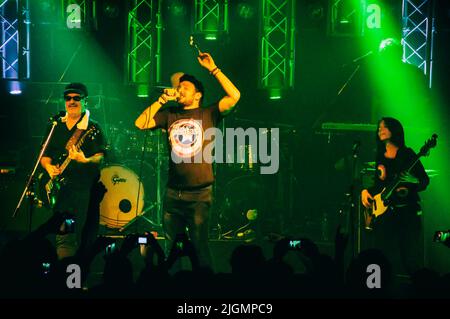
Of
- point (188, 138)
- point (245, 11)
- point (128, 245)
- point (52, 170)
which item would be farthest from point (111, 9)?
point (128, 245)

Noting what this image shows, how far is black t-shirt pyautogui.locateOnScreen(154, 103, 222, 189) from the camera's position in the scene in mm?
6430

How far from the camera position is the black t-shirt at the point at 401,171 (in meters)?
7.39

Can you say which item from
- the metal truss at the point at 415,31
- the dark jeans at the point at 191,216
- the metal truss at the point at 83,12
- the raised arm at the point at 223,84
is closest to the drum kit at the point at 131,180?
the metal truss at the point at 83,12

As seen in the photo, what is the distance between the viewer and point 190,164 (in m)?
6.44

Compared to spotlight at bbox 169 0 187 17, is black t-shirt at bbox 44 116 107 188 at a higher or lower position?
lower

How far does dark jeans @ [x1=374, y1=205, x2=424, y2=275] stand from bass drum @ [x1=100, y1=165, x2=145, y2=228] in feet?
14.1

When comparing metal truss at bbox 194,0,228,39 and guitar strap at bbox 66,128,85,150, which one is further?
metal truss at bbox 194,0,228,39

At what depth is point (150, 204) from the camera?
10.8 m

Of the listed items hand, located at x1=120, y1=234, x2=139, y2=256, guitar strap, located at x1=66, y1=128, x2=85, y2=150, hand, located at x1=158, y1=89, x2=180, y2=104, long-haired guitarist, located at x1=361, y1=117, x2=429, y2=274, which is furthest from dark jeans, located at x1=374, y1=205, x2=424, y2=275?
hand, located at x1=120, y1=234, x2=139, y2=256

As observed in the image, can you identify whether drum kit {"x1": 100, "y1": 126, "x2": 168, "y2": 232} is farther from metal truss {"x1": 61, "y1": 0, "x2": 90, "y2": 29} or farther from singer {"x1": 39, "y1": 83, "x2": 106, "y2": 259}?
singer {"x1": 39, "y1": 83, "x2": 106, "y2": 259}

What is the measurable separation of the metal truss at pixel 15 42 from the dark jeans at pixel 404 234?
6465 mm

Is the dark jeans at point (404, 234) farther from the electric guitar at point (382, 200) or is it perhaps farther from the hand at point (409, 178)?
the hand at point (409, 178)

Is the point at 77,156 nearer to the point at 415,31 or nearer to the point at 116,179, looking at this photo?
the point at 116,179

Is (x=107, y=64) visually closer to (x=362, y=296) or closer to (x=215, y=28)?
(x=215, y=28)
